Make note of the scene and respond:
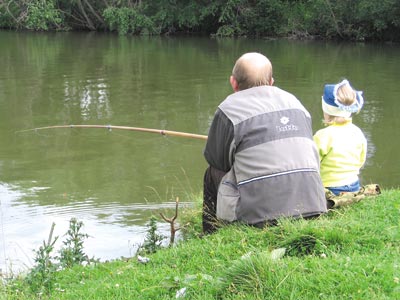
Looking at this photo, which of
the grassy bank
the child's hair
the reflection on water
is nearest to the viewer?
the grassy bank

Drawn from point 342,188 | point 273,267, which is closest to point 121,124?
point 342,188

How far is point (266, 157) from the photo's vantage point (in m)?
3.86

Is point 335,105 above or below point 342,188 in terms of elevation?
above

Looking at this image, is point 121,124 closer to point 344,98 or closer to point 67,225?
point 67,225

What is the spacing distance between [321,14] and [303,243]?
2857cm

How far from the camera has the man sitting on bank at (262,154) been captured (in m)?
3.84

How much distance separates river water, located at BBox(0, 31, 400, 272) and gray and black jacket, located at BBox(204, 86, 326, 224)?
6.43 ft

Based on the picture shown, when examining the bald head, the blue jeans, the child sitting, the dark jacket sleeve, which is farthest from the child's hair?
the dark jacket sleeve

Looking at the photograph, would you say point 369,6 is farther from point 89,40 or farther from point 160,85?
point 160,85

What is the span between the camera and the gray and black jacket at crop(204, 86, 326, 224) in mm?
3840

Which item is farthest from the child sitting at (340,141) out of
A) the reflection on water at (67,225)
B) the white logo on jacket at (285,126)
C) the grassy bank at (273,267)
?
the reflection on water at (67,225)

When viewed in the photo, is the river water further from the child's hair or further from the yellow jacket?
the child's hair

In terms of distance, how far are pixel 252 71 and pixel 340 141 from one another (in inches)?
33.5

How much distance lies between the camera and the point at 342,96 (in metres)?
4.37
